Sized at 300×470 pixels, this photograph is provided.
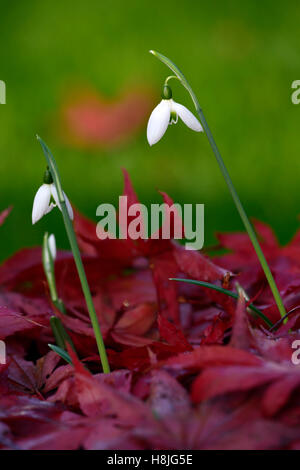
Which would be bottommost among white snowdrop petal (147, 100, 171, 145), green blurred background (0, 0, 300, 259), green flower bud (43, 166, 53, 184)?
green flower bud (43, 166, 53, 184)

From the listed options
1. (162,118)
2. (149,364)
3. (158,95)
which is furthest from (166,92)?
(158,95)

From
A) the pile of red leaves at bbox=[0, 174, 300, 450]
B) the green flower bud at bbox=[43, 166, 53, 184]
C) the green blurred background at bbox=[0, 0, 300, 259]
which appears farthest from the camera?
the green blurred background at bbox=[0, 0, 300, 259]

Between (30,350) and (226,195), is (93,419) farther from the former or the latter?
(226,195)

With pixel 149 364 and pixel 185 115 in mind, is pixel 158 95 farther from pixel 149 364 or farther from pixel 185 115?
pixel 149 364

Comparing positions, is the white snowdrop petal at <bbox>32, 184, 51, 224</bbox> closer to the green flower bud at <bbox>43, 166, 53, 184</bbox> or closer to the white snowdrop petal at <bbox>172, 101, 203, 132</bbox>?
the green flower bud at <bbox>43, 166, 53, 184</bbox>

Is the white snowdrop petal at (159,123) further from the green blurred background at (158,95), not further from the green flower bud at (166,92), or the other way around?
the green blurred background at (158,95)

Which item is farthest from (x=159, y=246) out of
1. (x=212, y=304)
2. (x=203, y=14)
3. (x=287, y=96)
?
(x=203, y=14)

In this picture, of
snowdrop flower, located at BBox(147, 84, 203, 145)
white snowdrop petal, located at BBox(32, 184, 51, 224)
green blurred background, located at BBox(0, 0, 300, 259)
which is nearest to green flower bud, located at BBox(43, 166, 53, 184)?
white snowdrop petal, located at BBox(32, 184, 51, 224)
